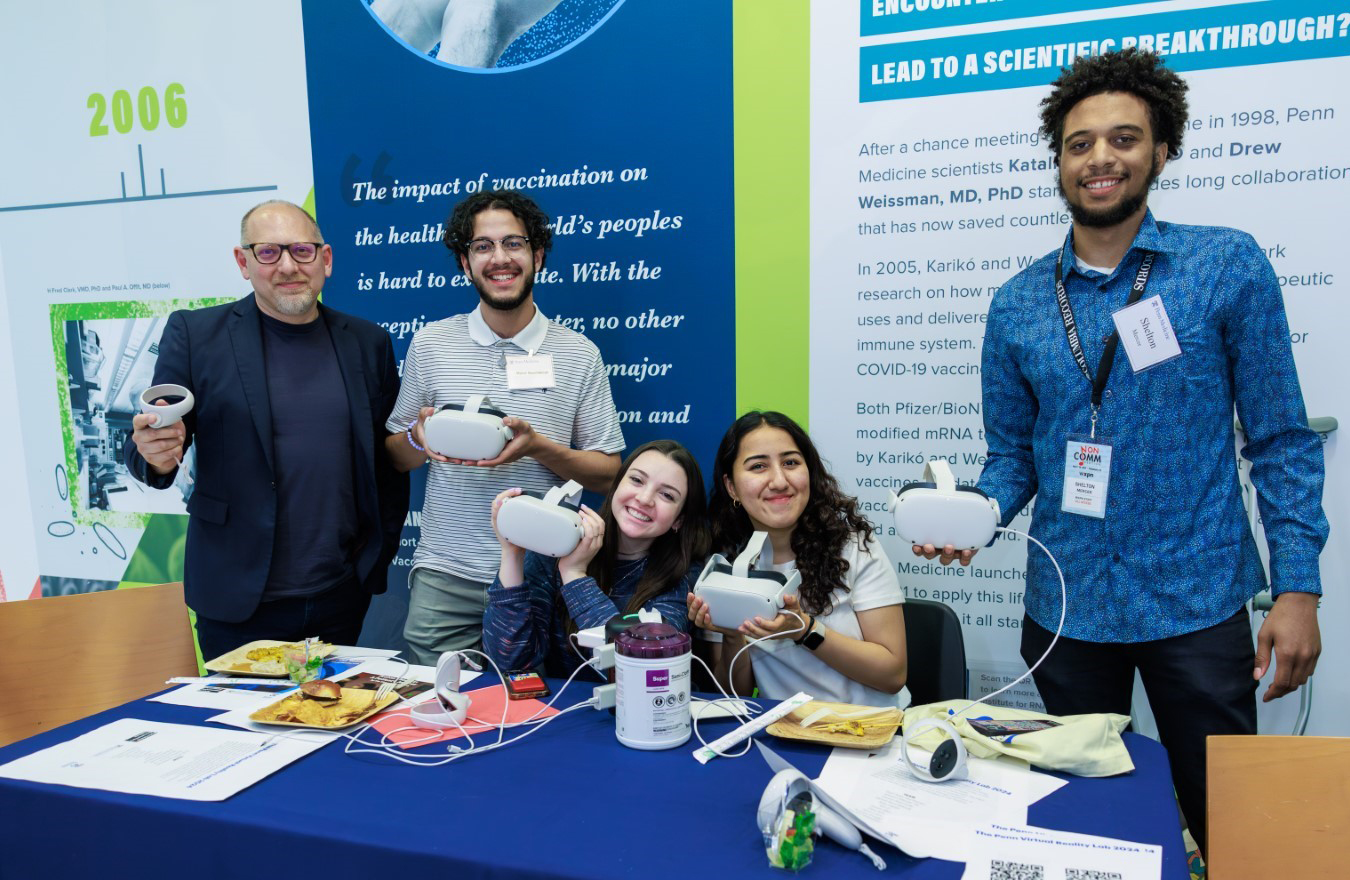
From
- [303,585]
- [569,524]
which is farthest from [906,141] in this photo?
[303,585]

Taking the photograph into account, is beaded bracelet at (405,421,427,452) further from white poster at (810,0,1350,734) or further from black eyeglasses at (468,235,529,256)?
white poster at (810,0,1350,734)

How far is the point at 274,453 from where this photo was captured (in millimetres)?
2404

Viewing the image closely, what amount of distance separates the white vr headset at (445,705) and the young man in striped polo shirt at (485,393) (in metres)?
0.86

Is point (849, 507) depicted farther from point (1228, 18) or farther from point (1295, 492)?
point (1228, 18)

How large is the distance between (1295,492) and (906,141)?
150 centimetres

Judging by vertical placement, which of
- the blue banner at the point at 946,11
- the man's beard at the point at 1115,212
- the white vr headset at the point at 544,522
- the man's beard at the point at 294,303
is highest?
the blue banner at the point at 946,11

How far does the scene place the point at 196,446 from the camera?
2445 mm

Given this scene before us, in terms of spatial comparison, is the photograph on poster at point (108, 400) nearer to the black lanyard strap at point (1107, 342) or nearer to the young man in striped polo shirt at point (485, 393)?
the young man in striped polo shirt at point (485, 393)

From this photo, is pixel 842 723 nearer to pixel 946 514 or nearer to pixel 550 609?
pixel 946 514

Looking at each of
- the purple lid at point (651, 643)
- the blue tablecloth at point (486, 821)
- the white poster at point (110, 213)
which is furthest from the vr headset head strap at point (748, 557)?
the white poster at point (110, 213)

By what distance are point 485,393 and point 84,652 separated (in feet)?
4.20

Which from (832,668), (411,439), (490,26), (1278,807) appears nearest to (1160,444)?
(1278,807)

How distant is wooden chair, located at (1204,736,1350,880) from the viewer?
1.26 m

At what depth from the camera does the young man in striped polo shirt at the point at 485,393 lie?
2.55m
